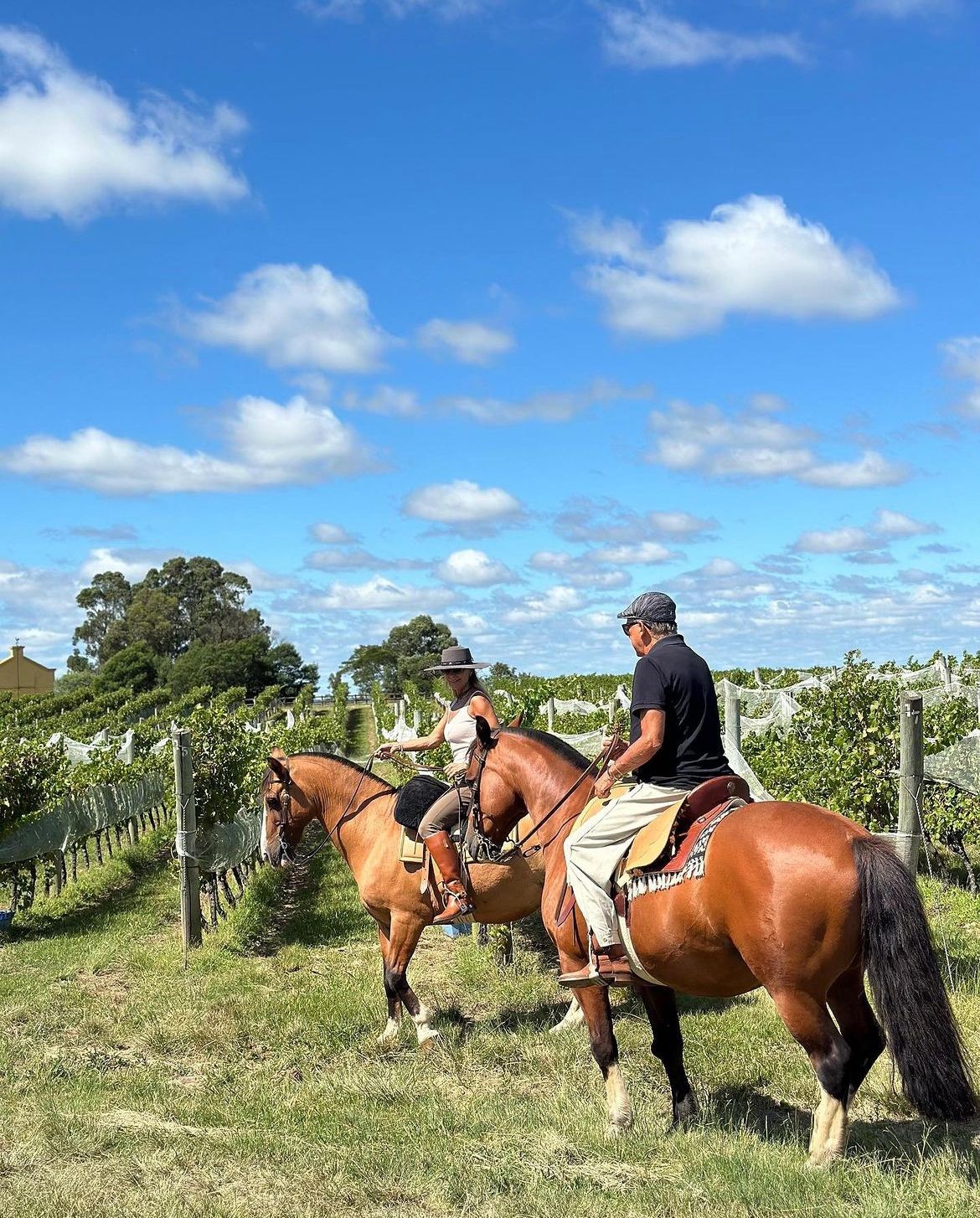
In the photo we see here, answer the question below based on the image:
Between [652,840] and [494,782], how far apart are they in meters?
1.48

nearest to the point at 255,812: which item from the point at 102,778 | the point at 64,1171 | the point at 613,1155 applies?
the point at 102,778

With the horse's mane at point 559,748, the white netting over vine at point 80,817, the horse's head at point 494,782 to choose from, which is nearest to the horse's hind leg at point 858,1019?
the horse's mane at point 559,748

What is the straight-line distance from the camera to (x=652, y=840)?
16.1 feet

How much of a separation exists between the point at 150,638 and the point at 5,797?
90.0 metres

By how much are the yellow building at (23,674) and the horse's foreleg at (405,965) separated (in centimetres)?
Result: 8979

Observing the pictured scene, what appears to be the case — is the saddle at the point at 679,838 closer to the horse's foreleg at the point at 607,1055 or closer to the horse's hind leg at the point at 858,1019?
the horse's foreleg at the point at 607,1055

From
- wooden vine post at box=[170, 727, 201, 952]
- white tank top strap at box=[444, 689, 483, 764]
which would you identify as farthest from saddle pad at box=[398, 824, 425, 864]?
wooden vine post at box=[170, 727, 201, 952]

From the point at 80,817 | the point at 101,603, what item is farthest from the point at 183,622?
the point at 80,817

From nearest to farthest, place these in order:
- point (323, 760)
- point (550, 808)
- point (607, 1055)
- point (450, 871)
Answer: point (607, 1055)
point (550, 808)
point (450, 871)
point (323, 760)

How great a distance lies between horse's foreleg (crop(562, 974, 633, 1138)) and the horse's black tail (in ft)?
4.50

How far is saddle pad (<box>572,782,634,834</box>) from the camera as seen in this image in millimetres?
5355

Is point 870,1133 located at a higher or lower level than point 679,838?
lower

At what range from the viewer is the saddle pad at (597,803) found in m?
5.36

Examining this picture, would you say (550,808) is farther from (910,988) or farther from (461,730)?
(910,988)
